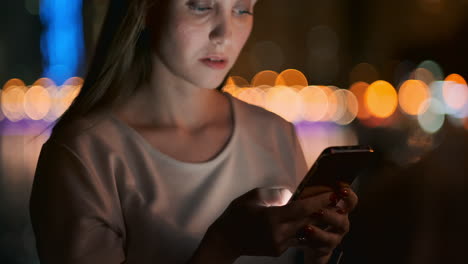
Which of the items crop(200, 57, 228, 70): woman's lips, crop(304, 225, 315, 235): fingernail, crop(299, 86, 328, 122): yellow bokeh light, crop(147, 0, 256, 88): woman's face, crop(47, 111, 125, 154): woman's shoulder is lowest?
crop(299, 86, 328, 122): yellow bokeh light

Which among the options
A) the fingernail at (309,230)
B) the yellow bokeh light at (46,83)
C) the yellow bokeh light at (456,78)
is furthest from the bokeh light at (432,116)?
the yellow bokeh light at (46,83)

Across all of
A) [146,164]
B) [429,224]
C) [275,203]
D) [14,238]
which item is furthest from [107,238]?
[14,238]

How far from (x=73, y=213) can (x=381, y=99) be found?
3068 centimetres

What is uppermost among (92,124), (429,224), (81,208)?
(92,124)

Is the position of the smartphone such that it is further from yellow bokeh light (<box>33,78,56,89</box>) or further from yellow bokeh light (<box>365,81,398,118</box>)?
yellow bokeh light (<box>33,78,56,89</box>)

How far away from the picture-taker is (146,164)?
1.77 m

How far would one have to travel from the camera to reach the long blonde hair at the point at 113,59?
1.82 m

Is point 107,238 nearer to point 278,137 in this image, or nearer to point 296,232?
point 296,232

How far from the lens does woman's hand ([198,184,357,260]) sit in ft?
5.10

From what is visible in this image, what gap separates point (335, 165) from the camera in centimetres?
163

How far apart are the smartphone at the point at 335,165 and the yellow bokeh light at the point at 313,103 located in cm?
2911

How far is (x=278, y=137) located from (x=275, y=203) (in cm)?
43

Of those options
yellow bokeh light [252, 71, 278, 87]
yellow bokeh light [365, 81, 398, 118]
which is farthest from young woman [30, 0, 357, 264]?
yellow bokeh light [252, 71, 278, 87]

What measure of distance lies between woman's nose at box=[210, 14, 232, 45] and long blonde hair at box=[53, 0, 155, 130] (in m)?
0.16
